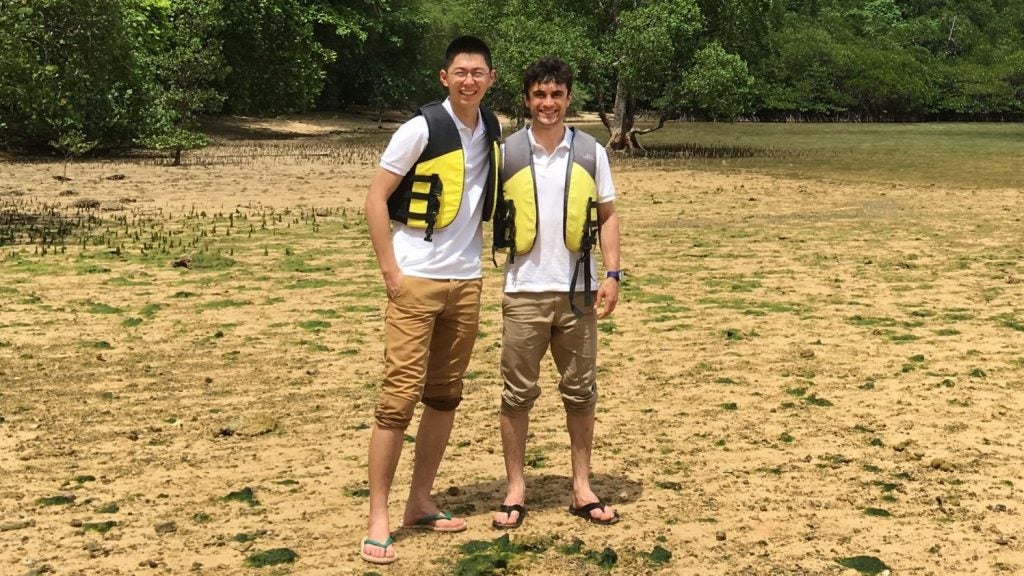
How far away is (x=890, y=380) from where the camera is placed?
25.6 feet

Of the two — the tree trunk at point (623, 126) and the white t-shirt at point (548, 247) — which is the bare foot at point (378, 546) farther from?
the tree trunk at point (623, 126)

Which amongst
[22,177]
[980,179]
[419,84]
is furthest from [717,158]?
[419,84]

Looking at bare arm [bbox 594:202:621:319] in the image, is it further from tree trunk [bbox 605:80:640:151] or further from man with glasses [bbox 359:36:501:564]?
tree trunk [bbox 605:80:640:151]

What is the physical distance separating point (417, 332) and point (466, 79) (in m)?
1.00

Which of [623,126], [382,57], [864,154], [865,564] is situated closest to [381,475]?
[865,564]

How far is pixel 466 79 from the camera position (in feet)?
15.5

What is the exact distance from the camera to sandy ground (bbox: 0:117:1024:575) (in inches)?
200

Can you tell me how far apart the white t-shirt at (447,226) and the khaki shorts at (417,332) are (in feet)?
0.17

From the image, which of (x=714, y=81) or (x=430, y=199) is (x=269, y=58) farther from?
(x=430, y=199)

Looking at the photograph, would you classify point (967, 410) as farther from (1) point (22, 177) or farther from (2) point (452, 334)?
(1) point (22, 177)

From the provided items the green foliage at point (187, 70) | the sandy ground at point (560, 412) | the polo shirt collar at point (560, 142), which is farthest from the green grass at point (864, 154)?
the polo shirt collar at point (560, 142)

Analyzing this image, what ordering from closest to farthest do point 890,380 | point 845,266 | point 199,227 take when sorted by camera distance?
point 890,380 → point 845,266 → point 199,227

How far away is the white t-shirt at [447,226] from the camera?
468 centimetres

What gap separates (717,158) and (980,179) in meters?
8.33
